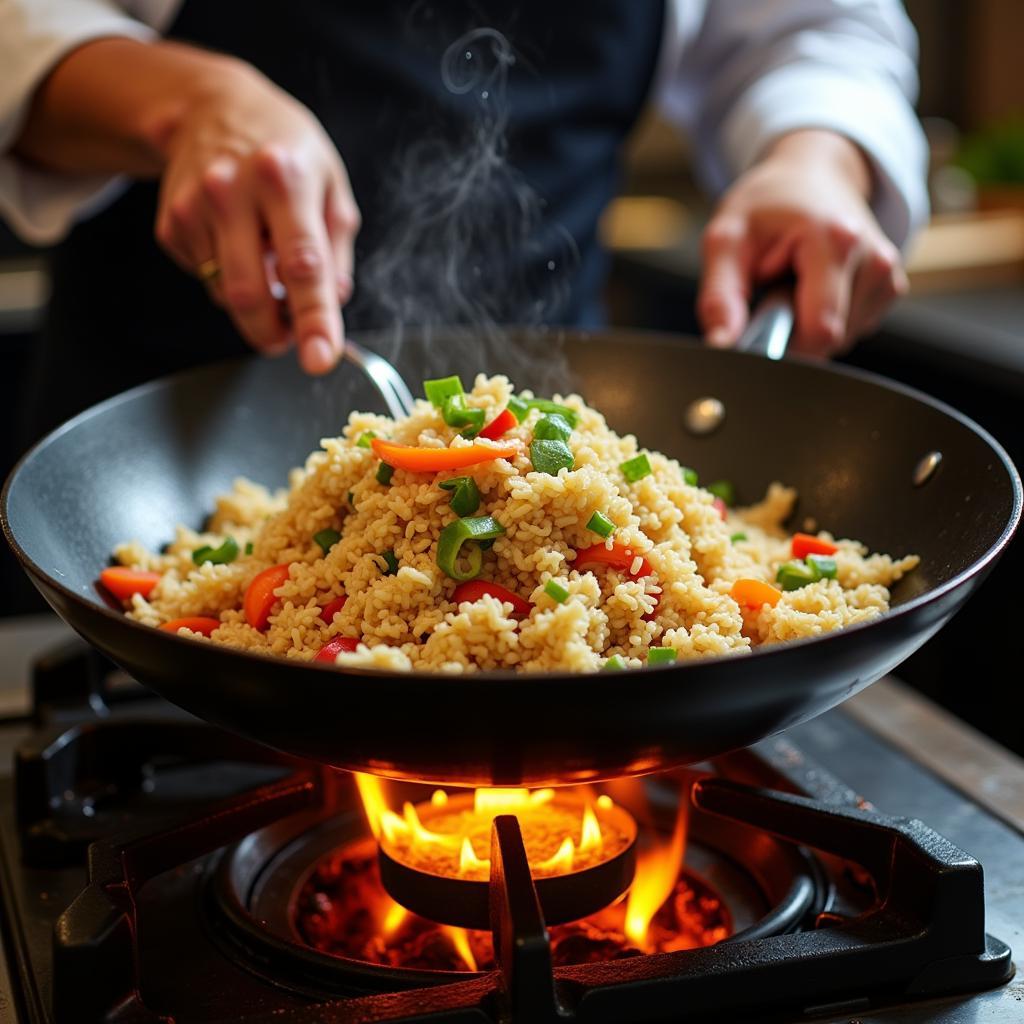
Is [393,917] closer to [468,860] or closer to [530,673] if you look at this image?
[468,860]

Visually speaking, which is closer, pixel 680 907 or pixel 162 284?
pixel 680 907

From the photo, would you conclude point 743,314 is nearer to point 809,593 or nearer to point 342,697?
point 809,593

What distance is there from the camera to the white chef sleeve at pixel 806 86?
65.0 inches

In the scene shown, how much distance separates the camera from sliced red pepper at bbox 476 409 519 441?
3.34 feet

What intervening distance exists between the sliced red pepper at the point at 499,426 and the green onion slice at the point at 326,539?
0.14 m

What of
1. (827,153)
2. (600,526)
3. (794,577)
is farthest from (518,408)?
(827,153)

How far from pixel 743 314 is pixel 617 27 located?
0.60 m

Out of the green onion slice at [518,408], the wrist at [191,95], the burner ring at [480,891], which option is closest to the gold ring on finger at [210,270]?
the wrist at [191,95]

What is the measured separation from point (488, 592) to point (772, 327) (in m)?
0.61

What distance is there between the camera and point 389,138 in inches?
67.6

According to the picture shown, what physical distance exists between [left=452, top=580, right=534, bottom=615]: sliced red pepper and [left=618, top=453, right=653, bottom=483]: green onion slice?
0.49 ft

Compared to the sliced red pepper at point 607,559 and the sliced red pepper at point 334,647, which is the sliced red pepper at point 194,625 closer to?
the sliced red pepper at point 334,647

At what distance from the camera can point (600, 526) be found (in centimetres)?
95

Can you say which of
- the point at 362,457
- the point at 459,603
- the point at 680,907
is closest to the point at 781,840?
the point at 680,907
